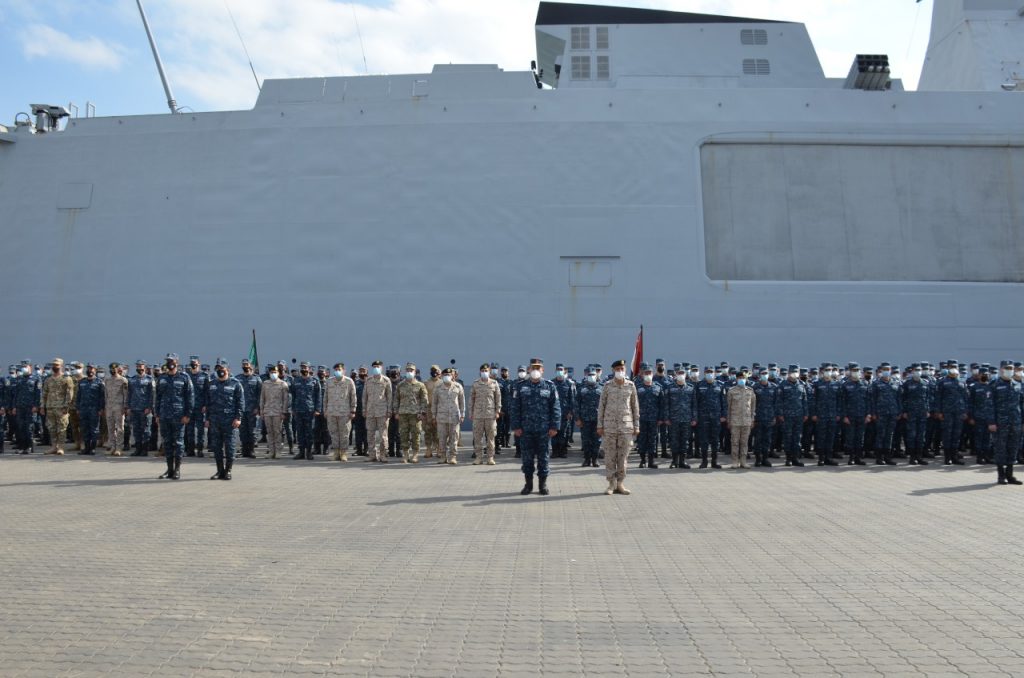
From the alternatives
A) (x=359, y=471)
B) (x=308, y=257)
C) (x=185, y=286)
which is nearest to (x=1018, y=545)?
(x=359, y=471)

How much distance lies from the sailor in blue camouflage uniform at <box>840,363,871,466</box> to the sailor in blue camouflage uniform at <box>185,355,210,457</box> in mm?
10028

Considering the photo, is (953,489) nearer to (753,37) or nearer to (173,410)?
(173,410)

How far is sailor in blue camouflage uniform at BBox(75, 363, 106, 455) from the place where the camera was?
11.5 metres

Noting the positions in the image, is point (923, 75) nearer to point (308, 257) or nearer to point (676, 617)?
point (308, 257)

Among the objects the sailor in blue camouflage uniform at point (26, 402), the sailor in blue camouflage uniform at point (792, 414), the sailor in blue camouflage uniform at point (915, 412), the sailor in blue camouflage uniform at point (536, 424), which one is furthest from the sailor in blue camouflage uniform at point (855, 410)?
the sailor in blue camouflage uniform at point (26, 402)

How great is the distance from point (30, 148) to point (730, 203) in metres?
15.5

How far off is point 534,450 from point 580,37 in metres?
12.4

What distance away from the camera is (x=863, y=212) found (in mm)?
14781

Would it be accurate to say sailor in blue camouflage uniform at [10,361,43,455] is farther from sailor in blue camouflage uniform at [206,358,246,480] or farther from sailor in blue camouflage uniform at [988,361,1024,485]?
sailor in blue camouflage uniform at [988,361,1024,485]

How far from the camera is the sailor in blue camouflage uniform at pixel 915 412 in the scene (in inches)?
430

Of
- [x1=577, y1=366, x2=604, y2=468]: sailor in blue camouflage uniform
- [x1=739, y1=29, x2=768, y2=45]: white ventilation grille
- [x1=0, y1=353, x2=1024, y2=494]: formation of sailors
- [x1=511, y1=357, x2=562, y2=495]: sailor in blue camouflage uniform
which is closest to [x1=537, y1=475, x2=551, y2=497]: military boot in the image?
[x1=511, y1=357, x2=562, y2=495]: sailor in blue camouflage uniform

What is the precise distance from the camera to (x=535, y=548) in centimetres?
505

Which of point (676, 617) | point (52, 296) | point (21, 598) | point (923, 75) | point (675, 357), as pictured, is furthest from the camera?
point (923, 75)

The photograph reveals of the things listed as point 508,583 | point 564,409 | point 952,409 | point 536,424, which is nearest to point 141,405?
point 564,409
